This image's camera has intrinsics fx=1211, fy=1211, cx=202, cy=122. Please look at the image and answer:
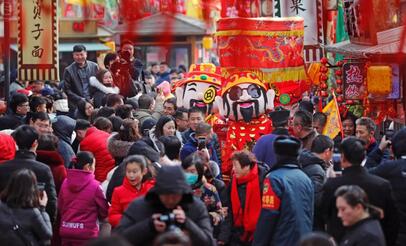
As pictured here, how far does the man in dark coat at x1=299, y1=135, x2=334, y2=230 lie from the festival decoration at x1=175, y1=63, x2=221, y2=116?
5.74 m

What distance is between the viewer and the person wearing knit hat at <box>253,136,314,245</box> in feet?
32.7

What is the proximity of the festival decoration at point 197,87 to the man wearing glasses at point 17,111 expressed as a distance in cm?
311

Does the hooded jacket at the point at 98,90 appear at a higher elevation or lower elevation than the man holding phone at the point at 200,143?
higher

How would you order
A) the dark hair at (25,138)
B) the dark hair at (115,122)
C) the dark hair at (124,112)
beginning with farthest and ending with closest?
1. the dark hair at (124,112)
2. the dark hair at (115,122)
3. the dark hair at (25,138)

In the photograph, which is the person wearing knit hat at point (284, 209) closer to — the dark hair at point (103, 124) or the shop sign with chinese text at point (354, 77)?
the dark hair at point (103, 124)

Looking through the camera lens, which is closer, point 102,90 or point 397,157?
point 397,157

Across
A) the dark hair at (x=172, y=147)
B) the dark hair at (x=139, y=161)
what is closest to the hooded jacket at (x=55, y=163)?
the dark hair at (x=172, y=147)

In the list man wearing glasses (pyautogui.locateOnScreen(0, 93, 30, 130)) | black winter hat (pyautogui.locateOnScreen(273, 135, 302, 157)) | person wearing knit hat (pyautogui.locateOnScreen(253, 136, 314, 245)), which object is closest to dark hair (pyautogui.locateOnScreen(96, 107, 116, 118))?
man wearing glasses (pyautogui.locateOnScreen(0, 93, 30, 130))

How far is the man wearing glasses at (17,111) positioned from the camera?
14.1 meters

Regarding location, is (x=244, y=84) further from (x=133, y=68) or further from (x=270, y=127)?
(x=133, y=68)

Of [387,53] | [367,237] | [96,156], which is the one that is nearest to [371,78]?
[387,53]

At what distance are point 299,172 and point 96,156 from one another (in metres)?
3.31

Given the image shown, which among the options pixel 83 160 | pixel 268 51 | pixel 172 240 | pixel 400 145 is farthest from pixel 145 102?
pixel 172 240

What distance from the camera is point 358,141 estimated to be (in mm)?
9930
